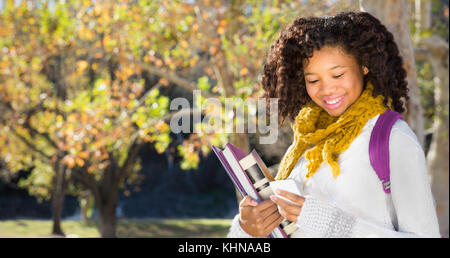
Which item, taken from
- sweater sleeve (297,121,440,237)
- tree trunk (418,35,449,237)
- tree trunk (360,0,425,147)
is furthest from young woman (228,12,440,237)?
tree trunk (418,35,449,237)

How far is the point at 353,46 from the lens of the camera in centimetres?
174

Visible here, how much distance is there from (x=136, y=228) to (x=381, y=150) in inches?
741

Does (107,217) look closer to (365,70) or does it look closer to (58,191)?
(58,191)

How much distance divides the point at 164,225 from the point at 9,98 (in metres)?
9.67

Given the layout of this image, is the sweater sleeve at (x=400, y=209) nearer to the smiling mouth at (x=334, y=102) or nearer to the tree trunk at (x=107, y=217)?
the smiling mouth at (x=334, y=102)

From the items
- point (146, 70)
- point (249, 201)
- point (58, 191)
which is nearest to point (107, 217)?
point (58, 191)

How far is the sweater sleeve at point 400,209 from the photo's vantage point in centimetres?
148

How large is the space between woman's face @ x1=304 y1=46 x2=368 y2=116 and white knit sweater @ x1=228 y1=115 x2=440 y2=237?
171 millimetres

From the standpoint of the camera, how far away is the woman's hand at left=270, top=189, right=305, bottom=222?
1.58 metres

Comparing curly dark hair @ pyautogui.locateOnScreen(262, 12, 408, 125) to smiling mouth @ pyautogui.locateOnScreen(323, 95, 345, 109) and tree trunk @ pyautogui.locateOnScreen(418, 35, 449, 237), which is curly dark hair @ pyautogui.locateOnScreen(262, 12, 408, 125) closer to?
smiling mouth @ pyautogui.locateOnScreen(323, 95, 345, 109)

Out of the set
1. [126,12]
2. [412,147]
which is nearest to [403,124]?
[412,147]

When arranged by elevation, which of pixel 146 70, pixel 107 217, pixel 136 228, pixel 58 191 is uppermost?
pixel 146 70
